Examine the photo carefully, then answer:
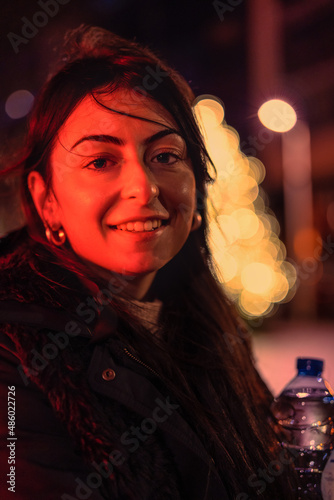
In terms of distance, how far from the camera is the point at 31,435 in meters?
1.21

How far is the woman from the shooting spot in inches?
48.9

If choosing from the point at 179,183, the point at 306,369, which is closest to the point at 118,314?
the point at 179,183

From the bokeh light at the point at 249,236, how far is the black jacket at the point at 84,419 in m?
3.68

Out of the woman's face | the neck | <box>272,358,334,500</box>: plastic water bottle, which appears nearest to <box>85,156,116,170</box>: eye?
the woman's face

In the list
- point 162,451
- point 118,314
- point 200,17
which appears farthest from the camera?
point 200,17

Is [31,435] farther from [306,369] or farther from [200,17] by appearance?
[200,17]

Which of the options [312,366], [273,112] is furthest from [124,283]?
[273,112]

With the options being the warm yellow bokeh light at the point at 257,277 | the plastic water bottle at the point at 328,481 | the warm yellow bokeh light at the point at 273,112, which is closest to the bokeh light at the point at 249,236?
the warm yellow bokeh light at the point at 257,277

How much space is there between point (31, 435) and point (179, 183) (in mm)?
893

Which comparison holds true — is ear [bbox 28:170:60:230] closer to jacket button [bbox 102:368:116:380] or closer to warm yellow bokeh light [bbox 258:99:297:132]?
jacket button [bbox 102:368:116:380]

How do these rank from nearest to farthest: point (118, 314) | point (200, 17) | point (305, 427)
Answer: point (118, 314)
point (305, 427)
point (200, 17)

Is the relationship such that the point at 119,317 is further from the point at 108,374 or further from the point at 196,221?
the point at 196,221

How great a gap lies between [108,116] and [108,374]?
785 mm

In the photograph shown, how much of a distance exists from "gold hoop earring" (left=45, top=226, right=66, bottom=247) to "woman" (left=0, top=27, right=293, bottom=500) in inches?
0.5
